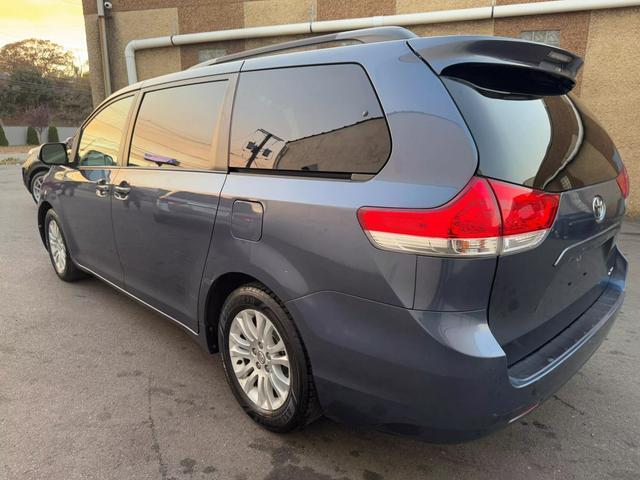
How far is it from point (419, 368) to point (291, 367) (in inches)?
26.4

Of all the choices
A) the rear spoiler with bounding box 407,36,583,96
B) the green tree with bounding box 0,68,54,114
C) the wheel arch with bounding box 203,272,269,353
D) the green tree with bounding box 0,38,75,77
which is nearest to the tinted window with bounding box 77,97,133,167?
the wheel arch with bounding box 203,272,269,353

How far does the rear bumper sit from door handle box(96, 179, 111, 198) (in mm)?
2055

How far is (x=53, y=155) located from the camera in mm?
4137

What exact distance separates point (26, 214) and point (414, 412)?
8661mm

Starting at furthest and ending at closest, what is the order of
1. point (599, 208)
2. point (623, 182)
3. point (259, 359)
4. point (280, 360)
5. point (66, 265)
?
point (66, 265), point (623, 182), point (259, 359), point (280, 360), point (599, 208)

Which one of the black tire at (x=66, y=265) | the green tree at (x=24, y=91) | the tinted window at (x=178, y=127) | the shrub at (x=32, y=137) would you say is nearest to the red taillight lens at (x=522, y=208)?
the tinted window at (x=178, y=127)

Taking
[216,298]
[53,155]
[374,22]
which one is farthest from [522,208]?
[374,22]

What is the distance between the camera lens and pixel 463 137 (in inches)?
65.1

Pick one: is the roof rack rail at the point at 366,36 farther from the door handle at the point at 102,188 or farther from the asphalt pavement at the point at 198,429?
the asphalt pavement at the point at 198,429

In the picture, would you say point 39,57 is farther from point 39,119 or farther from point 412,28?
point 412,28

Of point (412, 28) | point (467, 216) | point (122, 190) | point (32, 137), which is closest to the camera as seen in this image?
point (467, 216)

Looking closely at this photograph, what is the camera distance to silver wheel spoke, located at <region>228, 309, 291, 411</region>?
2266mm

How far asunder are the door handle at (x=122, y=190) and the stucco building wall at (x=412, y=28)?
750cm

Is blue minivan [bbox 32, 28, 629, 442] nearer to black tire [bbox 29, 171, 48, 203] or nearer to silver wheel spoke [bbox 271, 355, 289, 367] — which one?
silver wheel spoke [bbox 271, 355, 289, 367]
